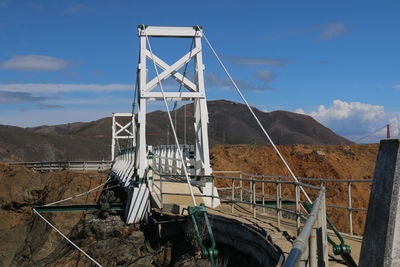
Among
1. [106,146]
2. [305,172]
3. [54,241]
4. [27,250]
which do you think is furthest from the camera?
[106,146]

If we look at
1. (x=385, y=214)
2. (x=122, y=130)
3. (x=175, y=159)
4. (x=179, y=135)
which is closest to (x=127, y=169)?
(x=175, y=159)

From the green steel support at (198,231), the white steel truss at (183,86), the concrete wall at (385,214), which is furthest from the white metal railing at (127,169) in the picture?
the concrete wall at (385,214)

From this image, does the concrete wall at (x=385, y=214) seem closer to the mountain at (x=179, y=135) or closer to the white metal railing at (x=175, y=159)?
the white metal railing at (x=175, y=159)

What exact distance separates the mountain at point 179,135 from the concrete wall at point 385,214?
71121 mm

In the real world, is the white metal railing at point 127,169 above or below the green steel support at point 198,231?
above

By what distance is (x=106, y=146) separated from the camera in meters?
102

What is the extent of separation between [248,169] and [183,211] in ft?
66.6

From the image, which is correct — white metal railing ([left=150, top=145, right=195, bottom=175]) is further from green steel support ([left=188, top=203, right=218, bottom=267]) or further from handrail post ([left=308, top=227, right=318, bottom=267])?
handrail post ([left=308, top=227, right=318, bottom=267])

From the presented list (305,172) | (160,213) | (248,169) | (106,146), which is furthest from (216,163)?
(106,146)

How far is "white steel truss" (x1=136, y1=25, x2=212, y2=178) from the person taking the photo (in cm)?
1700

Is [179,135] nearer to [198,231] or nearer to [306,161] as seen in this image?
[306,161]

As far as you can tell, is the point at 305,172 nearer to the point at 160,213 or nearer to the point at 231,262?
the point at 160,213

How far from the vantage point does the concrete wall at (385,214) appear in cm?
383

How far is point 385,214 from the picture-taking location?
13.0ft
